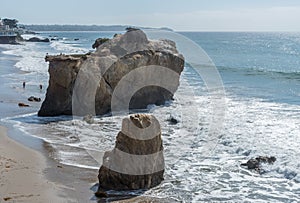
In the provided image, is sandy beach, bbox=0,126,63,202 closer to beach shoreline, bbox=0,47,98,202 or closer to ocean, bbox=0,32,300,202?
beach shoreline, bbox=0,47,98,202

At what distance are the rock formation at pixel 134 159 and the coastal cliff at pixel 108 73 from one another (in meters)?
9.21

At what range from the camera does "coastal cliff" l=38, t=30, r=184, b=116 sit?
20.5 metres

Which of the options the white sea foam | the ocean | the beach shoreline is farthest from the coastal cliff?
the beach shoreline

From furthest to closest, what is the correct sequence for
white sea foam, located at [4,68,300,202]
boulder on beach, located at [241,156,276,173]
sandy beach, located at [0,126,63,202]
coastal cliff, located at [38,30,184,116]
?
coastal cliff, located at [38,30,184,116], boulder on beach, located at [241,156,276,173], white sea foam, located at [4,68,300,202], sandy beach, located at [0,126,63,202]

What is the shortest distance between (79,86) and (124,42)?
15.6ft

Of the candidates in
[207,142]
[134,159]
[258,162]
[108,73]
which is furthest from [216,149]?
[108,73]

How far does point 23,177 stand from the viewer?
12031 millimetres

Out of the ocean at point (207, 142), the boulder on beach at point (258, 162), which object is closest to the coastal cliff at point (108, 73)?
the ocean at point (207, 142)

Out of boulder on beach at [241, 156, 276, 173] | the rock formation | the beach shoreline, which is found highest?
the rock formation

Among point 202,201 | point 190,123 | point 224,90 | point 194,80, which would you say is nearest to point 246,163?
point 202,201

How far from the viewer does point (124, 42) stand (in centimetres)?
2420

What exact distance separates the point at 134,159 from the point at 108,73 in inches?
421

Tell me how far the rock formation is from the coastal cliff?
9206 millimetres

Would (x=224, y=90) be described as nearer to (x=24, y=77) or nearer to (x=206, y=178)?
(x=24, y=77)
